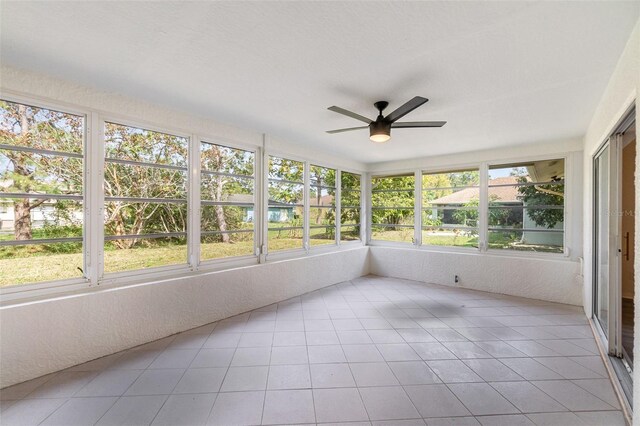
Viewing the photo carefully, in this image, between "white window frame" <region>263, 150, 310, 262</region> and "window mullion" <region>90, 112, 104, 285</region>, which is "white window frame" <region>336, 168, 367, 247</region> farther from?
"window mullion" <region>90, 112, 104, 285</region>

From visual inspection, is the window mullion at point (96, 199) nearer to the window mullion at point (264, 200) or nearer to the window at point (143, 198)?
the window at point (143, 198)

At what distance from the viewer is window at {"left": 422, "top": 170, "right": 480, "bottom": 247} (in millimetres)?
5137

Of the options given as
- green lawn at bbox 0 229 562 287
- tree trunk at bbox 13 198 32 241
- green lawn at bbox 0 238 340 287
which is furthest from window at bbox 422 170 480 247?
tree trunk at bbox 13 198 32 241

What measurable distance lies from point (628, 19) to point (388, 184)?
4.70 meters

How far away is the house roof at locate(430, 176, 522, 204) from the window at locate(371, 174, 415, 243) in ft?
2.65

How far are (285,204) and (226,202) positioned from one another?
3.72ft

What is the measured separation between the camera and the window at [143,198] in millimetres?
2826

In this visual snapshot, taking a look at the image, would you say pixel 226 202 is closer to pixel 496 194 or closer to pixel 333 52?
pixel 333 52

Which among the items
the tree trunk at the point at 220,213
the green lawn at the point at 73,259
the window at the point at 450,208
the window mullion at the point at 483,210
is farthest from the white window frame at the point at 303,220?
the window mullion at the point at 483,210

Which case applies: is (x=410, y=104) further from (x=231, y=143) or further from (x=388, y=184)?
(x=388, y=184)

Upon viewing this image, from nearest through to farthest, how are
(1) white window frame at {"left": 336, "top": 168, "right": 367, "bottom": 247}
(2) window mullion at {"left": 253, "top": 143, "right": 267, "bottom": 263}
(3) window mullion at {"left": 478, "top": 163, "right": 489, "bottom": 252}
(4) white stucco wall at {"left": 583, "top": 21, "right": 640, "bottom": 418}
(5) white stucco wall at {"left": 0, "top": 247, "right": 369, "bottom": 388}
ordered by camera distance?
1. (4) white stucco wall at {"left": 583, "top": 21, "right": 640, "bottom": 418}
2. (5) white stucco wall at {"left": 0, "top": 247, "right": 369, "bottom": 388}
3. (2) window mullion at {"left": 253, "top": 143, "right": 267, "bottom": 263}
4. (3) window mullion at {"left": 478, "top": 163, "right": 489, "bottom": 252}
5. (1) white window frame at {"left": 336, "top": 168, "right": 367, "bottom": 247}

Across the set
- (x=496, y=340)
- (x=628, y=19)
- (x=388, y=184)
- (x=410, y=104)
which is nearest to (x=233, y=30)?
(x=410, y=104)

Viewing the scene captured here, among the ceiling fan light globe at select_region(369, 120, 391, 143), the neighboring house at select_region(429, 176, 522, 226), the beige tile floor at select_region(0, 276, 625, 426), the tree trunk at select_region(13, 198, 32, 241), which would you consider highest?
the ceiling fan light globe at select_region(369, 120, 391, 143)

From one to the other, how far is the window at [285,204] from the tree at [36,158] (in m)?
2.39
